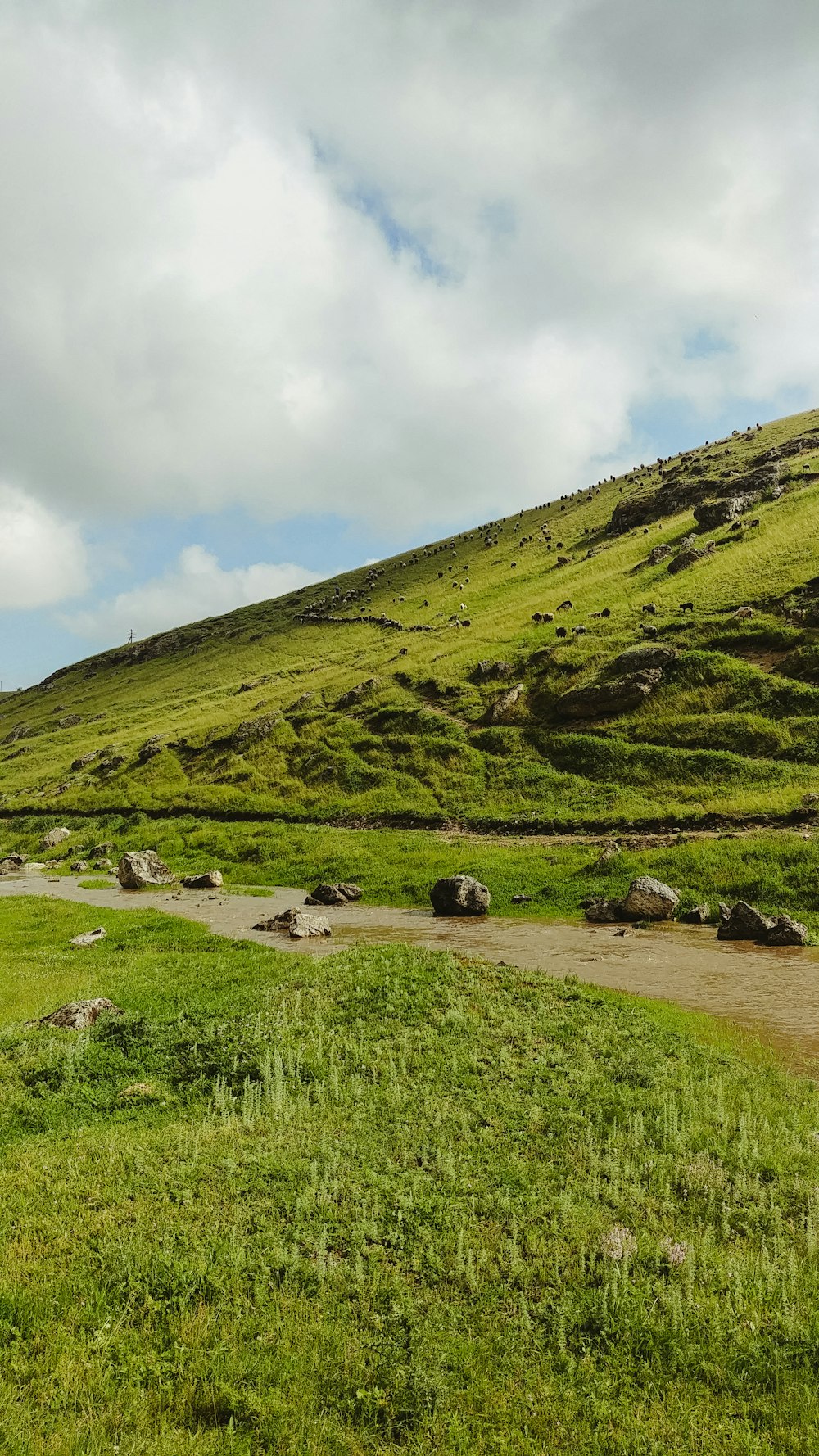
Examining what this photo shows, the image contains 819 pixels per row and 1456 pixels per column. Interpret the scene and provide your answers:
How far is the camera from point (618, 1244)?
33.4 feet

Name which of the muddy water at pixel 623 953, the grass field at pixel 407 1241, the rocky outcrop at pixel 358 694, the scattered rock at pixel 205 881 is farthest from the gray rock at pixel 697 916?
the rocky outcrop at pixel 358 694

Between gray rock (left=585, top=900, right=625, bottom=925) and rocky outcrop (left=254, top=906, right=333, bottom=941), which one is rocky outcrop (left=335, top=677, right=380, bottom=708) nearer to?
rocky outcrop (left=254, top=906, right=333, bottom=941)

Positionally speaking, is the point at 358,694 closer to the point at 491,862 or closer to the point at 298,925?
the point at 491,862

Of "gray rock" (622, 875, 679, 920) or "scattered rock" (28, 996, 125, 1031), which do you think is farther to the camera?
"gray rock" (622, 875, 679, 920)

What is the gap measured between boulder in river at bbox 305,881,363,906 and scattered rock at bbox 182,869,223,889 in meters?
9.55

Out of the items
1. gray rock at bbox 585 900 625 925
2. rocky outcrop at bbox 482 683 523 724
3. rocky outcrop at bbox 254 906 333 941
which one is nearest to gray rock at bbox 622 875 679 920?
gray rock at bbox 585 900 625 925

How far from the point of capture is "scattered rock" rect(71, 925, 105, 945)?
34.2 meters

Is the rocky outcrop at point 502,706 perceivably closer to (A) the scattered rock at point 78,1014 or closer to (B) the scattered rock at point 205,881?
(B) the scattered rock at point 205,881

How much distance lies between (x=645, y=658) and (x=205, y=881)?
4263 centimetres

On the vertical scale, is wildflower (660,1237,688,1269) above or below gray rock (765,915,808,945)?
above

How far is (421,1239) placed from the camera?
1039cm

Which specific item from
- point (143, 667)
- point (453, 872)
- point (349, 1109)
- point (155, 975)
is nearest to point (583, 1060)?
point (349, 1109)

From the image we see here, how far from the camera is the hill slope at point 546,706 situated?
5106 centimetres

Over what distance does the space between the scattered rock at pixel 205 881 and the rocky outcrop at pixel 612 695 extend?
3367 centimetres
